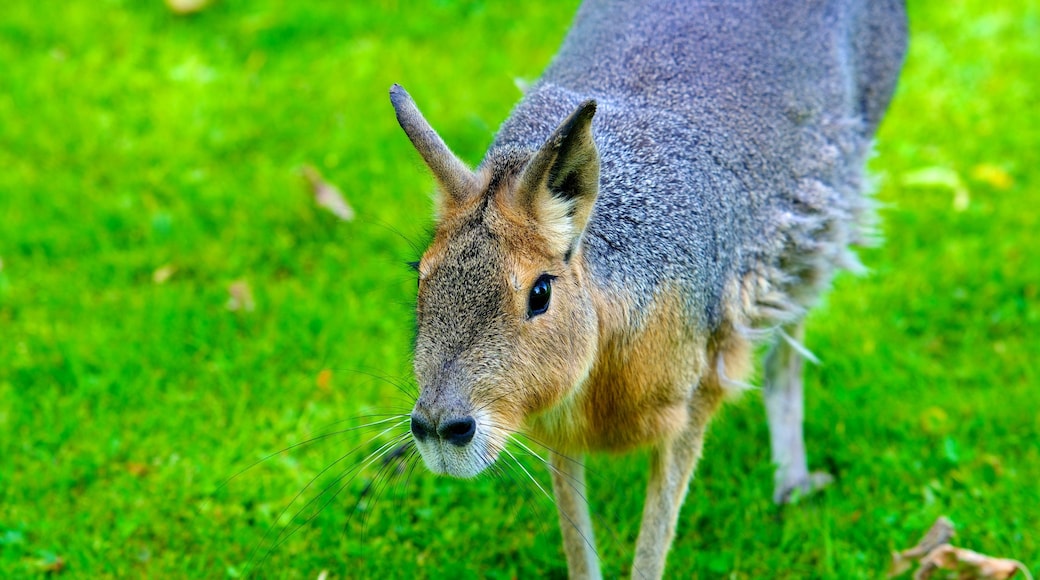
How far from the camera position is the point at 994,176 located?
203 inches

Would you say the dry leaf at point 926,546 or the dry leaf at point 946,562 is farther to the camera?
the dry leaf at point 926,546

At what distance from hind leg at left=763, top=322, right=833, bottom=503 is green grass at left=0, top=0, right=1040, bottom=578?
0.08 meters

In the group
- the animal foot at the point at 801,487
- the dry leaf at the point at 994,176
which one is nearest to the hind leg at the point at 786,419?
the animal foot at the point at 801,487

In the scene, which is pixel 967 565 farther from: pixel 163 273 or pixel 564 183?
pixel 163 273

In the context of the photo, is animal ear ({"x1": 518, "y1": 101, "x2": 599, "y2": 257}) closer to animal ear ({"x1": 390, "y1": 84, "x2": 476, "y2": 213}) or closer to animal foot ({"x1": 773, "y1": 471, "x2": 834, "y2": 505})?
animal ear ({"x1": 390, "y1": 84, "x2": 476, "y2": 213})

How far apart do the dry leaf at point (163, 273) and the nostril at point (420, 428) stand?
2.74 metres

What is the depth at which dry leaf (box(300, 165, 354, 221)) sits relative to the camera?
495cm

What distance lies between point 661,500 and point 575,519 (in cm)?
28

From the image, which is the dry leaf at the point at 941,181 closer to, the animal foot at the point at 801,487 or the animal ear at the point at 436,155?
the animal foot at the point at 801,487

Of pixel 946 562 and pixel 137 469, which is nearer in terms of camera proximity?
pixel 946 562

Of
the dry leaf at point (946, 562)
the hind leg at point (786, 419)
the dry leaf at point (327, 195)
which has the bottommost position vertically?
the dry leaf at point (327, 195)

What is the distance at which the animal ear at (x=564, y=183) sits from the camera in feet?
7.59

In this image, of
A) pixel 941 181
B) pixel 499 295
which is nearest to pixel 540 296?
pixel 499 295

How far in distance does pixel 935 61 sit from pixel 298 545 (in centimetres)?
453
